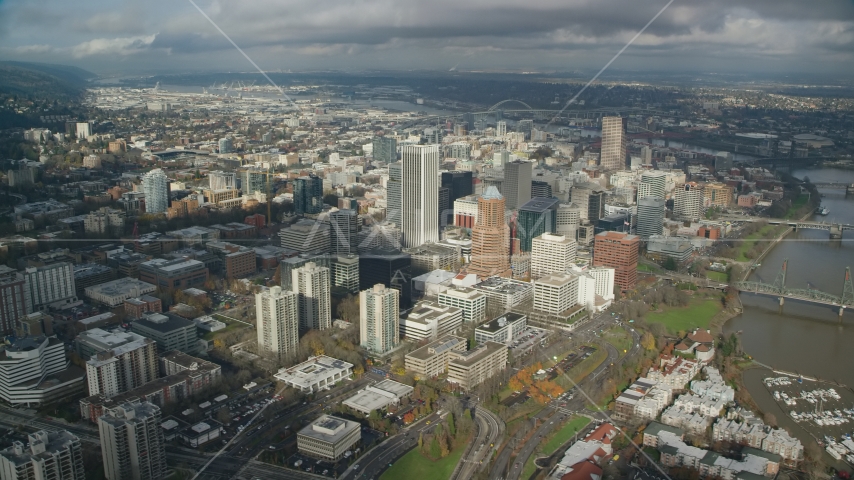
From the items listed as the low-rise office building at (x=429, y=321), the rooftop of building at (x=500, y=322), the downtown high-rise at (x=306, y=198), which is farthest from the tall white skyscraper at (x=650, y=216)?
the downtown high-rise at (x=306, y=198)

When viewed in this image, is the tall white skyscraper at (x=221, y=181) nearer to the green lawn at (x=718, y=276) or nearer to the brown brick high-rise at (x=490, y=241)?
the brown brick high-rise at (x=490, y=241)

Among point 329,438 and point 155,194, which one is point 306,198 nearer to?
point 155,194

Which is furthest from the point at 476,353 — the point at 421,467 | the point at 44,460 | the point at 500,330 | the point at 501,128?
the point at 501,128

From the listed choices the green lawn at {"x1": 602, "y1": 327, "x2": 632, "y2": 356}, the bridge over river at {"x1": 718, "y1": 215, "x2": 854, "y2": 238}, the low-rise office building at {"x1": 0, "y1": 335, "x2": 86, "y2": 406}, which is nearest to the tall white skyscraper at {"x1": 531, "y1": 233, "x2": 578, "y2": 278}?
the green lawn at {"x1": 602, "y1": 327, "x2": 632, "y2": 356}

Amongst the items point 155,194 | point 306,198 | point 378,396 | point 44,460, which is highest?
point 155,194

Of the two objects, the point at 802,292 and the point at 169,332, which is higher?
the point at 169,332

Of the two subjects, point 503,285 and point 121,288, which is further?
point 503,285

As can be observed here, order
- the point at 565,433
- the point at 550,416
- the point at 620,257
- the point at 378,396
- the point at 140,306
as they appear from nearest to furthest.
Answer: the point at 565,433
the point at 550,416
the point at 378,396
the point at 140,306
the point at 620,257
